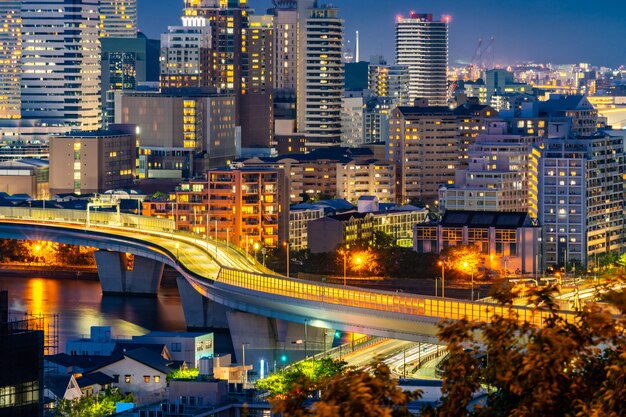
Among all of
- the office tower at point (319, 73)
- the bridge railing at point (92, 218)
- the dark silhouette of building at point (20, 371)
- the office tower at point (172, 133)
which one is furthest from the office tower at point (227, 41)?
the dark silhouette of building at point (20, 371)

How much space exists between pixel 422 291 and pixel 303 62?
125 feet

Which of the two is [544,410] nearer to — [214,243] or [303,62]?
[214,243]

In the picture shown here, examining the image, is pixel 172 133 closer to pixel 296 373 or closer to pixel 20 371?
pixel 296 373

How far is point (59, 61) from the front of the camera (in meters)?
80.4

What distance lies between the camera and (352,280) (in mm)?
41156

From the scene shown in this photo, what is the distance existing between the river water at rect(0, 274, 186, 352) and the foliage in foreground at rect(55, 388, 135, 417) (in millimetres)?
6263

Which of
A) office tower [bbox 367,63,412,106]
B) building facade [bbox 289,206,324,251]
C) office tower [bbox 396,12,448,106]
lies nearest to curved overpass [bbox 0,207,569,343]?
building facade [bbox 289,206,324,251]

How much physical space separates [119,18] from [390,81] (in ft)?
71.4

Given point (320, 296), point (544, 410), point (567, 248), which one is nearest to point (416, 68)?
point (567, 248)

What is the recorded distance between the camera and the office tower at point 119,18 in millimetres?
114500

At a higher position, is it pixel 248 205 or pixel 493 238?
pixel 248 205

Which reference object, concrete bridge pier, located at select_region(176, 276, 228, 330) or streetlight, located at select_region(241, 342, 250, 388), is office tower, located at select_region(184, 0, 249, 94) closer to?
concrete bridge pier, located at select_region(176, 276, 228, 330)

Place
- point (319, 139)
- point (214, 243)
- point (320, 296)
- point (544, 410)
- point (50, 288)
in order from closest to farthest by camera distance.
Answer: point (544, 410), point (320, 296), point (214, 243), point (50, 288), point (319, 139)

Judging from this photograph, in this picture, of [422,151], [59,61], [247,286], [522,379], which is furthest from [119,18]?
[522,379]
